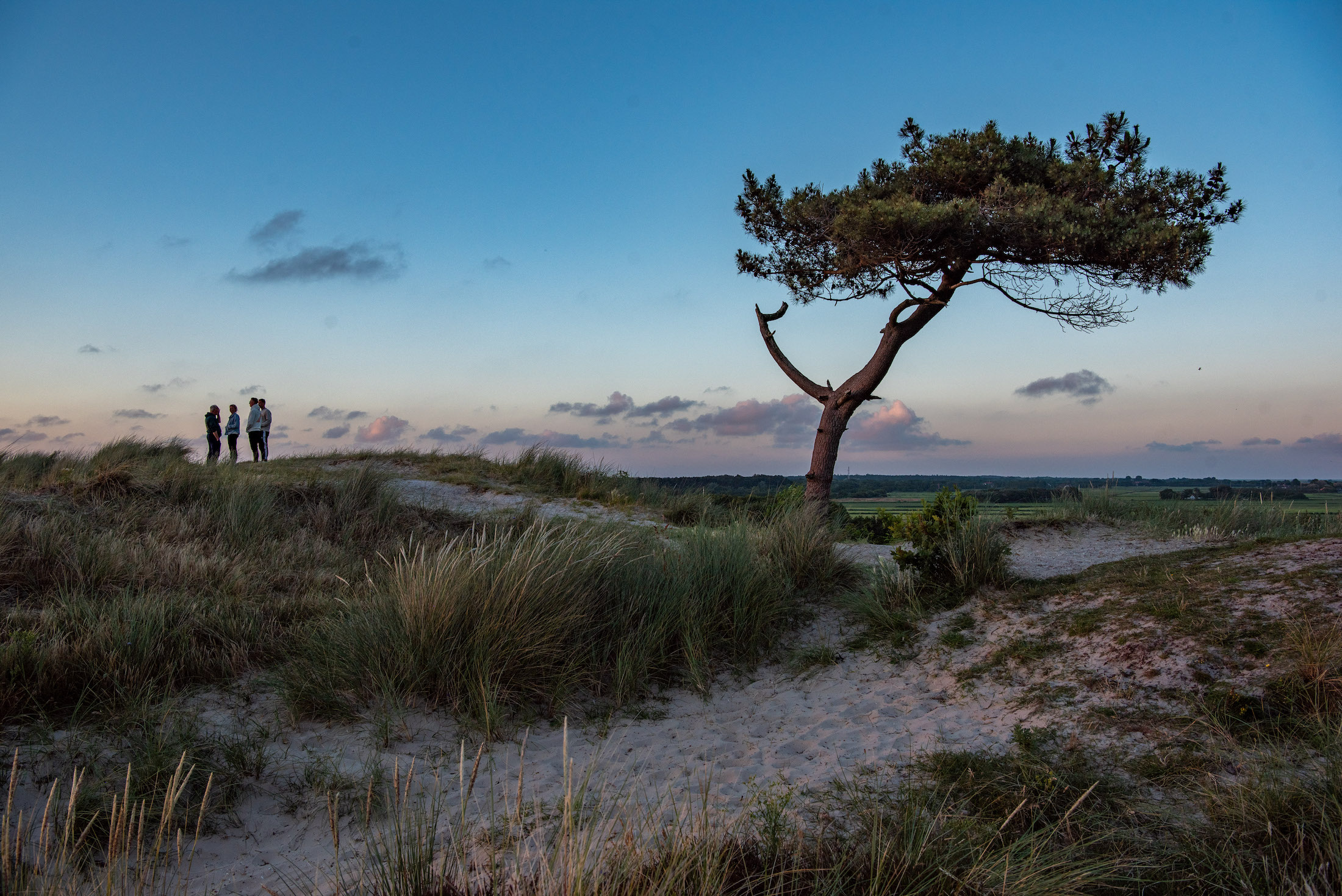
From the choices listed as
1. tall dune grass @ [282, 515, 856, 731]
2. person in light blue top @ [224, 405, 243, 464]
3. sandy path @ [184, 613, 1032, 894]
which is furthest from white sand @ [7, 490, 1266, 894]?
person in light blue top @ [224, 405, 243, 464]

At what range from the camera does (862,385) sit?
1361 centimetres

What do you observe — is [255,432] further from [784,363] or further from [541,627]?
[541,627]

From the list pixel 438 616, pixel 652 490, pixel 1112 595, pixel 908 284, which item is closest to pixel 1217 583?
pixel 1112 595

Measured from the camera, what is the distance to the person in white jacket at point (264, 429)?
65.3 ft

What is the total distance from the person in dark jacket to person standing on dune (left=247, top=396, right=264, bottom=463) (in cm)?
80

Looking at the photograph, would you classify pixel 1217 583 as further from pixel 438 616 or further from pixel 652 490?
pixel 652 490

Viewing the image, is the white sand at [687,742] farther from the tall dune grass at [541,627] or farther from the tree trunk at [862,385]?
the tree trunk at [862,385]

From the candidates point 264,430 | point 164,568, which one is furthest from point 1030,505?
point 264,430

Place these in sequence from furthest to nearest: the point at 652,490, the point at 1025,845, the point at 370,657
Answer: the point at 652,490 < the point at 370,657 < the point at 1025,845

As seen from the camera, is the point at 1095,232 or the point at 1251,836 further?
the point at 1095,232

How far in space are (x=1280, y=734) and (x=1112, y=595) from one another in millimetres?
2419

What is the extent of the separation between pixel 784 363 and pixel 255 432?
47.0 feet

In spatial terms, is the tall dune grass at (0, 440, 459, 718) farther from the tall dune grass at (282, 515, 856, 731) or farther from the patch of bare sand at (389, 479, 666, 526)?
the patch of bare sand at (389, 479, 666, 526)

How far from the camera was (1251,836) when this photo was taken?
2.86 m
